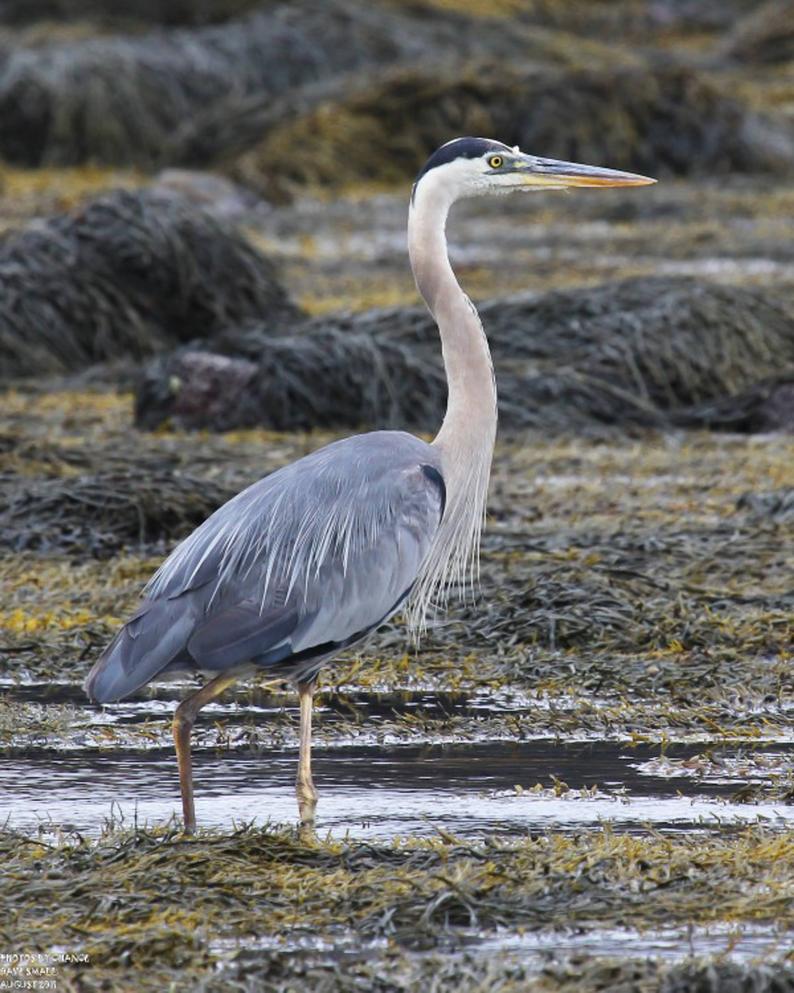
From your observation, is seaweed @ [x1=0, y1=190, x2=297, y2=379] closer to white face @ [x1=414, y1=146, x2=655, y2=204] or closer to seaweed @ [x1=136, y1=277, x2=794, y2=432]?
seaweed @ [x1=136, y1=277, x2=794, y2=432]

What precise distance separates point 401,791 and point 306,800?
0.41m

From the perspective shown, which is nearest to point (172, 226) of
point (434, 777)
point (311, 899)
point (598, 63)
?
point (434, 777)

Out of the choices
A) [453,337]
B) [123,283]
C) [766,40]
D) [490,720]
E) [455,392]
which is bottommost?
[490,720]

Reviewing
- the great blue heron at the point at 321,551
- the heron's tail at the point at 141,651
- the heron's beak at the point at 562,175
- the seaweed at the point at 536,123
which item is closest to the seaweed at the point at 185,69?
the seaweed at the point at 536,123

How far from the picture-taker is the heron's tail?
529cm

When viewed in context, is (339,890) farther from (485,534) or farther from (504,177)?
(485,534)

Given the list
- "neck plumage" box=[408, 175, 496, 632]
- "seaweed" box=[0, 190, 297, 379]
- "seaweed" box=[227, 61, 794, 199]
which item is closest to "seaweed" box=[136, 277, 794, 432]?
"seaweed" box=[0, 190, 297, 379]

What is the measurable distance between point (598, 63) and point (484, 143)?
60.6 ft

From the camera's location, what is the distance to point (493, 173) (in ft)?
22.1

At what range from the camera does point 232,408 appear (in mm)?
11094

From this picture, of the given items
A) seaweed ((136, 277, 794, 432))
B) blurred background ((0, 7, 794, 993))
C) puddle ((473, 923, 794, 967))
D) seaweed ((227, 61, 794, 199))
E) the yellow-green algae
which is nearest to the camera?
puddle ((473, 923, 794, 967))

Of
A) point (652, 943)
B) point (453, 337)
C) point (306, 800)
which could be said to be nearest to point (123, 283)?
point (453, 337)

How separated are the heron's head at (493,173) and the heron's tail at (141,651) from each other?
1.77 m

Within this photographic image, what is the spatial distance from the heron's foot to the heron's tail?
0.42 m
